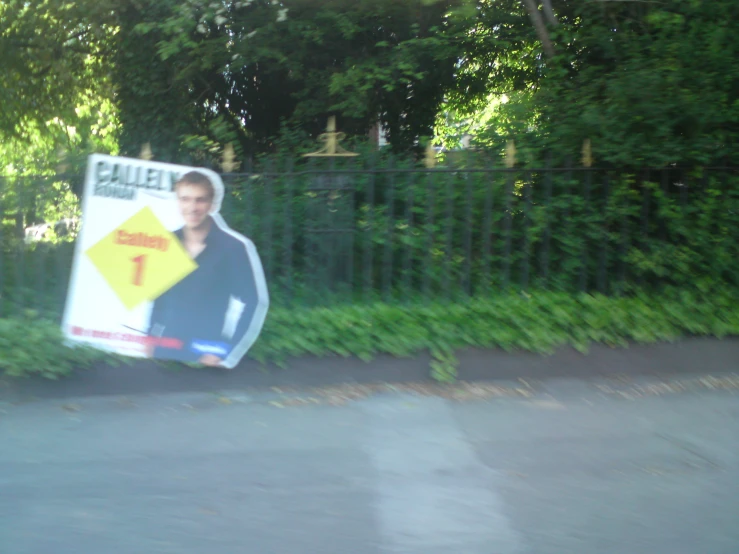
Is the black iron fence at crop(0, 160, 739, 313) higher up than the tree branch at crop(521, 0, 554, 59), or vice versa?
the tree branch at crop(521, 0, 554, 59)

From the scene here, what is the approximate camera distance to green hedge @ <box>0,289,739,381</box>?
581 cm

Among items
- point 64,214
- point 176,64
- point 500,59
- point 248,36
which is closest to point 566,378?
point 64,214

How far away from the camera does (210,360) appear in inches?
227

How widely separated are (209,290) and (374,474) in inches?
87.7

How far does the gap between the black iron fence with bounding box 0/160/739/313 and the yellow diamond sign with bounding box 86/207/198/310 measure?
17.9 inches

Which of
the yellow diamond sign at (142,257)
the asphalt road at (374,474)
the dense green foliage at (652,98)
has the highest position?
the dense green foliage at (652,98)

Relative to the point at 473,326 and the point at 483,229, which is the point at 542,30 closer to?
the point at 483,229

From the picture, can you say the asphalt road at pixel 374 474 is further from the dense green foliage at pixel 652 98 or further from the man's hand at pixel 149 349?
the dense green foliage at pixel 652 98

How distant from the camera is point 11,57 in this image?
11102 millimetres

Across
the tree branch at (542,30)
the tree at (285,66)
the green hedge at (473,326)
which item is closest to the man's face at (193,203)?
the green hedge at (473,326)

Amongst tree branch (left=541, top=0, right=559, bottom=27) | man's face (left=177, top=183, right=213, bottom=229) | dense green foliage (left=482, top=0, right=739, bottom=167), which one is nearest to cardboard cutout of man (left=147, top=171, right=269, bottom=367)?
man's face (left=177, top=183, right=213, bottom=229)

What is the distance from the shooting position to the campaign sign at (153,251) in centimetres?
584

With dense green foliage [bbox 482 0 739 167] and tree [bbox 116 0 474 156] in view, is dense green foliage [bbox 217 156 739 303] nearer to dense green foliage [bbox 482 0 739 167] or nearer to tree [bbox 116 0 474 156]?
dense green foliage [bbox 482 0 739 167]

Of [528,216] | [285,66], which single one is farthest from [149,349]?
[285,66]
